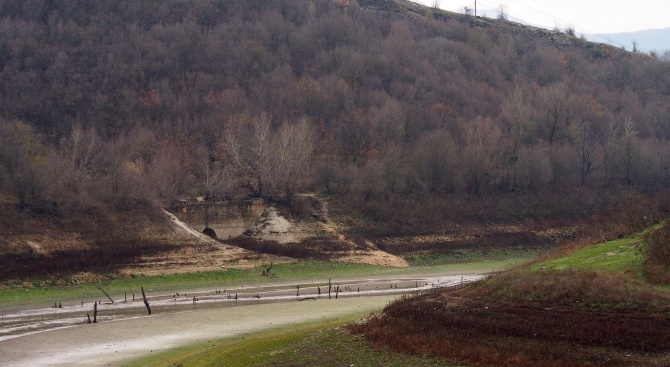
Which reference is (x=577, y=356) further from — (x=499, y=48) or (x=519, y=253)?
(x=499, y=48)

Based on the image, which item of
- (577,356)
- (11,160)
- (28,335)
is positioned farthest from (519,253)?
(577,356)

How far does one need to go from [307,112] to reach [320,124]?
6.21m

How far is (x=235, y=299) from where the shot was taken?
54.4 metres

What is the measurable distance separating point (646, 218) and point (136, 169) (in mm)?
61635

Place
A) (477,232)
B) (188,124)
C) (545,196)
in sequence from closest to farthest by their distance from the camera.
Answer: (477,232), (545,196), (188,124)

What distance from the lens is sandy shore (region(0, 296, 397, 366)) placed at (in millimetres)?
33969

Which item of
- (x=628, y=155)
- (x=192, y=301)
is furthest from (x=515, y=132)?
(x=192, y=301)

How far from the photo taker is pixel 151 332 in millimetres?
40062

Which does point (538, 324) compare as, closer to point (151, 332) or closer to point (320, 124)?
point (151, 332)

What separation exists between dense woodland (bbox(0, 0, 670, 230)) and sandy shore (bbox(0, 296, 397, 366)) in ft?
106

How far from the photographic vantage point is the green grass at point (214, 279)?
57.4 metres

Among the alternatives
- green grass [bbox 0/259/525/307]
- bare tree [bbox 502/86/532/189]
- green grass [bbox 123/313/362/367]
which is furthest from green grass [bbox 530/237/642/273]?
bare tree [bbox 502/86/532/189]

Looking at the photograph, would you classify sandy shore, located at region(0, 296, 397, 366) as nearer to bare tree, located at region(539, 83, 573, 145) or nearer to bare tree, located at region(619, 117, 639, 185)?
bare tree, located at region(619, 117, 639, 185)

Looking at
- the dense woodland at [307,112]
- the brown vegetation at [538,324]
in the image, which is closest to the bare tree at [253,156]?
the dense woodland at [307,112]
